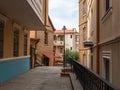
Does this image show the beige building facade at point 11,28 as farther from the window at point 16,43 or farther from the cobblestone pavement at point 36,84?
the cobblestone pavement at point 36,84

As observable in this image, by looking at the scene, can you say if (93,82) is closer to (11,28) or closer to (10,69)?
(10,69)

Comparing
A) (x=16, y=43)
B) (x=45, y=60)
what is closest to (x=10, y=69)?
(x=16, y=43)

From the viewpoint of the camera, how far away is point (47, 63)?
149ft

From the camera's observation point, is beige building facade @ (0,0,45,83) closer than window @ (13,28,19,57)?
Yes

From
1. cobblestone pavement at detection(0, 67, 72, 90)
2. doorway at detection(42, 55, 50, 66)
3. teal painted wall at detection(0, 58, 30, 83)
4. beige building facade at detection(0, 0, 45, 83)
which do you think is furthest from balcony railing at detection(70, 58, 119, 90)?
doorway at detection(42, 55, 50, 66)

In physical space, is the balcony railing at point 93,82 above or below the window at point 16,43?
below

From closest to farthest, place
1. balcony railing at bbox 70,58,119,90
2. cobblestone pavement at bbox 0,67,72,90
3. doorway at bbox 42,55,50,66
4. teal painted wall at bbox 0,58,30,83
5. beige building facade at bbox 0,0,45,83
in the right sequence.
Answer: balcony railing at bbox 70,58,119,90, beige building facade at bbox 0,0,45,83, cobblestone pavement at bbox 0,67,72,90, teal painted wall at bbox 0,58,30,83, doorway at bbox 42,55,50,66

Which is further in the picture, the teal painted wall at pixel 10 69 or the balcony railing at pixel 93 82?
the teal painted wall at pixel 10 69

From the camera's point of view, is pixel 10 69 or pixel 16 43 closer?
pixel 10 69

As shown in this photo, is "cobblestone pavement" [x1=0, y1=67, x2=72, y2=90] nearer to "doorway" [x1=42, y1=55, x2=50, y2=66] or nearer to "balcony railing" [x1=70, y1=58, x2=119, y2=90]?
"balcony railing" [x1=70, y1=58, x2=119, y2=90]

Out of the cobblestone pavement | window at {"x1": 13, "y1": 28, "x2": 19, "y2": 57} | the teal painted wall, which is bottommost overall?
the cobblestone pavement

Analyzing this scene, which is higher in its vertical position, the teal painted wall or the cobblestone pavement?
the teal painted wall

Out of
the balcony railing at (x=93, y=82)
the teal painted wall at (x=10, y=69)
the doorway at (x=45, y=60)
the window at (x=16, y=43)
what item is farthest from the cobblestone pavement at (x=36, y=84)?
the doorway at (x=45, y=60)

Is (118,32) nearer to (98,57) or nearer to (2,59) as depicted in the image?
(98,57)
